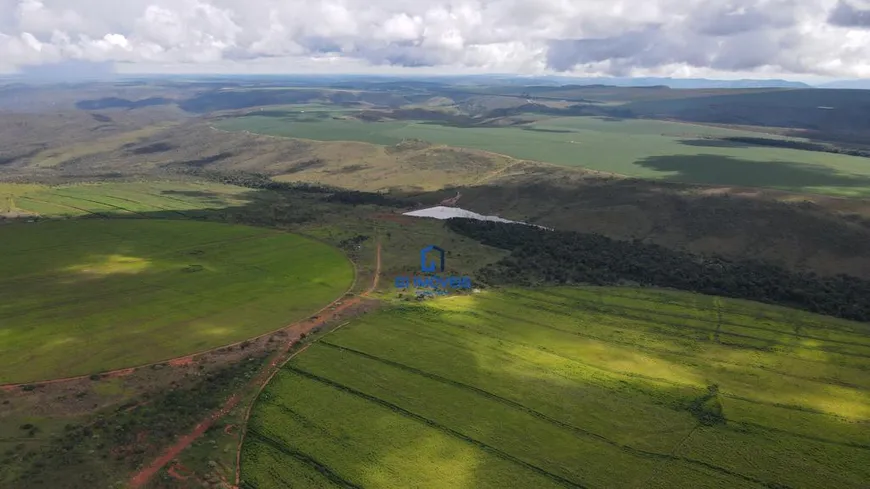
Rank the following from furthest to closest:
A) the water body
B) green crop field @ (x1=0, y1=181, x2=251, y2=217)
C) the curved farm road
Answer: the water body → green crop field @ (x1=0, y1=181, x2=251, y2=217) → the curved farm road

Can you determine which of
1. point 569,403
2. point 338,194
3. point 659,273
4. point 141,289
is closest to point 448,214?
point 338,194

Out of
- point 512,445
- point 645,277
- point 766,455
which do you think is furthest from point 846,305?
point 512,445

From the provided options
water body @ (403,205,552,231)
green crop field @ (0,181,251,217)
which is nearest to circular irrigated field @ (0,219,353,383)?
green crop field @ (0,181,251,217)

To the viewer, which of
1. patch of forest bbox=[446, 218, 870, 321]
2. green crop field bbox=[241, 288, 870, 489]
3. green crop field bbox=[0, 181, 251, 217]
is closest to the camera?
green crop field bbox=[241, 288, 870, 489]

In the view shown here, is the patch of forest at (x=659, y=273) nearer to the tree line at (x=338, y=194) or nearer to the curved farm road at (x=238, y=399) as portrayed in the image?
the curved farm road at (x=238, y=399)

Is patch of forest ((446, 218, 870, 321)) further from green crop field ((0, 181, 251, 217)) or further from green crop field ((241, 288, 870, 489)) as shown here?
green crop field ((0, 181, 251, 217))

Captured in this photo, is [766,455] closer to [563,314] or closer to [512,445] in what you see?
[512,445]

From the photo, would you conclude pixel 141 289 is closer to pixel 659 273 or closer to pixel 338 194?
pixel 659 273
